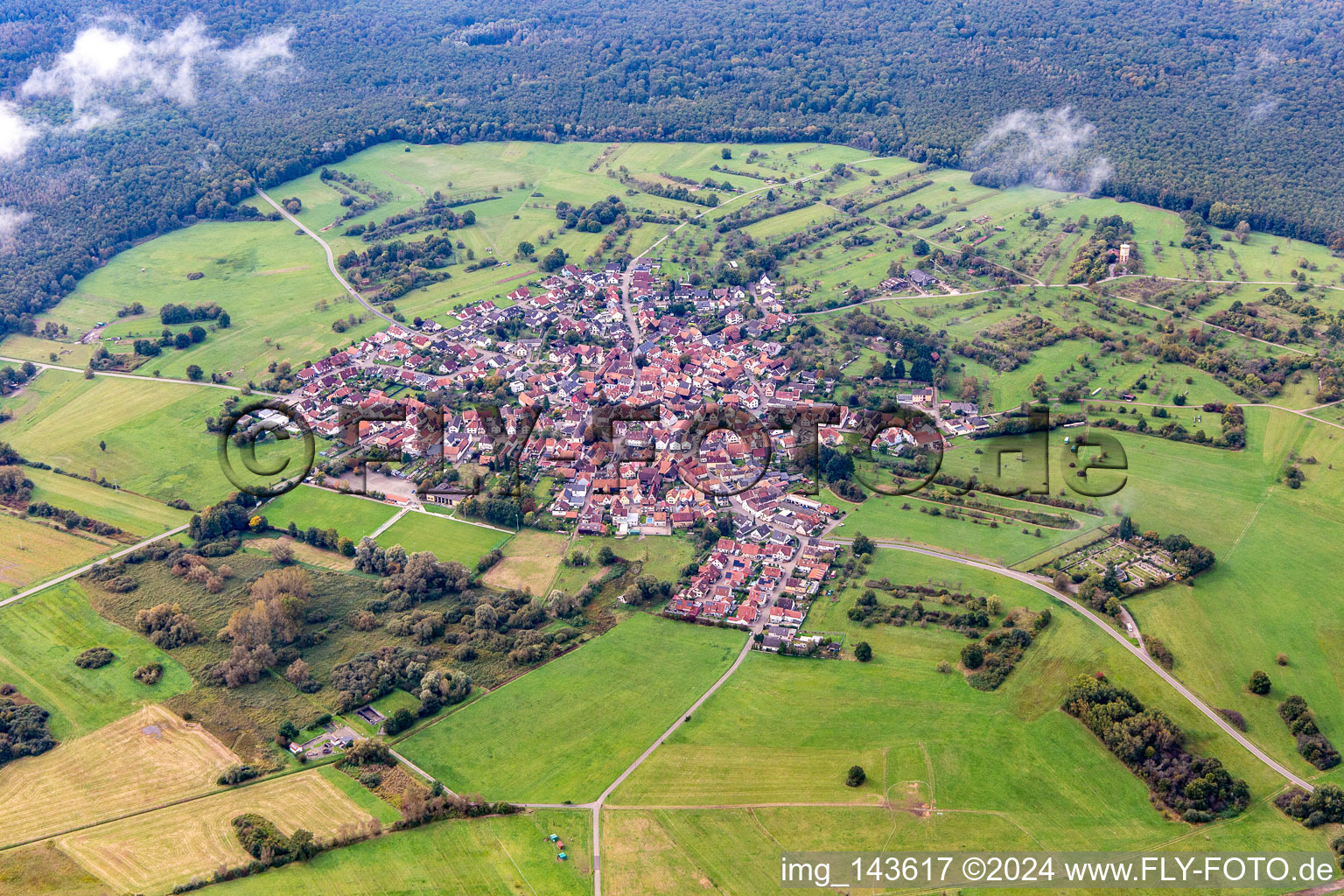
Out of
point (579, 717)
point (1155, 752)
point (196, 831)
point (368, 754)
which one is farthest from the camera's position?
point (579, 717)

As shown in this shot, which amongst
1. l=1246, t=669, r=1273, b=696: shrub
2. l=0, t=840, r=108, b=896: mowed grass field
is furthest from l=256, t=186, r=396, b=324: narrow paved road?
l=1246, t=669, r=1273, b=696: shrub

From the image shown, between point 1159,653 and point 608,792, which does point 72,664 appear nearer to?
point 608,792

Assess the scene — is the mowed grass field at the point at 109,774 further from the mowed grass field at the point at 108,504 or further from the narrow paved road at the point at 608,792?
the mowed grass field at the point at 108,504

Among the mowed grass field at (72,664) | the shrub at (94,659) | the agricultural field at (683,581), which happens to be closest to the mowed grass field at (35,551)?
the agricultural field at (683,581)

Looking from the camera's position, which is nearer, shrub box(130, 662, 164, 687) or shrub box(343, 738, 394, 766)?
shrub box(343, 738, 394, 766)

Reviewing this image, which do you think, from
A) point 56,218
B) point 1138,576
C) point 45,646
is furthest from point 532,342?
point 56,218

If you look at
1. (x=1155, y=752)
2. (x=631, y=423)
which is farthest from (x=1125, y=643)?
(x=631, y=423)

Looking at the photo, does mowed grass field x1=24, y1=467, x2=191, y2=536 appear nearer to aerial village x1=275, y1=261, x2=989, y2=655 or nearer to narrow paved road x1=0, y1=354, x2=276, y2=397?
aerial village x1=275, y1=261, x2=989, y2=655
